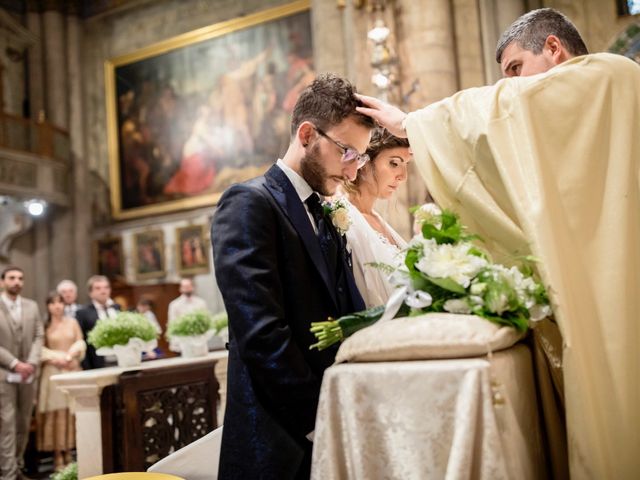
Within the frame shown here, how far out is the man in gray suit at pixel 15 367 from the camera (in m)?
7.50

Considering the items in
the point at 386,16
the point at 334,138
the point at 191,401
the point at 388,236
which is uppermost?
the point at 386,16

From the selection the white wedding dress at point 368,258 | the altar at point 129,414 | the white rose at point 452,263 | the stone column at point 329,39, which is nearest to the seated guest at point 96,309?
the altar at point 129,414

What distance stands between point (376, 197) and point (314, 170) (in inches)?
38.0

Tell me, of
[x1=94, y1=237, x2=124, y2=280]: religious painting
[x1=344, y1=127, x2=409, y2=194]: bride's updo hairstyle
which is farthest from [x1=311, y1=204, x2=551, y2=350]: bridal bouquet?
[x1=94, y1=237, x2=124, y2=280]: religious painting

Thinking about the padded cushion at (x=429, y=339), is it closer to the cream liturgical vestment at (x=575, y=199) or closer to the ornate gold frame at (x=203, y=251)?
the cream liturgical vestment at (x=575, y=199)

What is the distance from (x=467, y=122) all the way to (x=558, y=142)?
0.27m

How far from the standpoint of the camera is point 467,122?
2.18 metres

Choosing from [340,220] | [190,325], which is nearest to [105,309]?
[190,325]

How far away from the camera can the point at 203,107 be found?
1530 centimetres

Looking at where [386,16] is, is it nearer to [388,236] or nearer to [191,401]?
[191,401]

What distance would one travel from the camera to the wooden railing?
1420 cm

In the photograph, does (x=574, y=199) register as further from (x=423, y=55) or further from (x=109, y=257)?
(x=109, y=257)

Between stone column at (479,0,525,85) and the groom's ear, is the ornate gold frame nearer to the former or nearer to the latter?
stone column at (479,0,525,85)

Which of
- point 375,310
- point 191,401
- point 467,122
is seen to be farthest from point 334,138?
point 191,401
